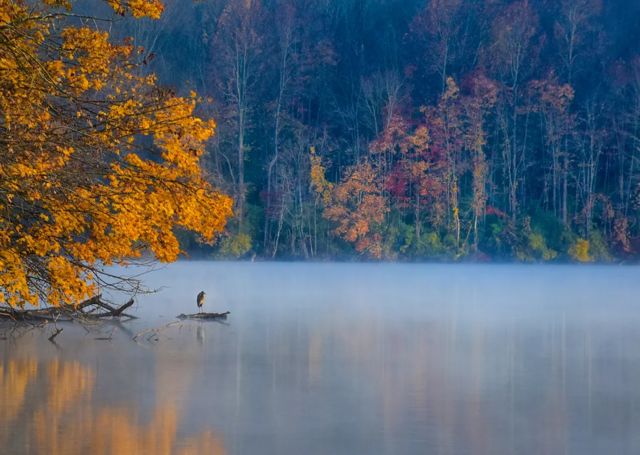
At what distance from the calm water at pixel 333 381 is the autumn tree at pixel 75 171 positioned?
161cm

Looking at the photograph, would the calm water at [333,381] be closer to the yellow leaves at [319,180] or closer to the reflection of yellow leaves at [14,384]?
the reflection of yellow leaves at [14,384]

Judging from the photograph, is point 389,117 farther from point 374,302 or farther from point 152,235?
point 152,235

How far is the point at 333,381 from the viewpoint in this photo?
14.1 metres

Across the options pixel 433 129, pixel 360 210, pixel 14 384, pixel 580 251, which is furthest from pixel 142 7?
pixel 433 129

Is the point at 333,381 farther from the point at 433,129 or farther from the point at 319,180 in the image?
the point at 433,129

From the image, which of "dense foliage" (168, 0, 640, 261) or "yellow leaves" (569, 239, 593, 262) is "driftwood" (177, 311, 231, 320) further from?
"yellow leaves" (569, 239, 593, 262)

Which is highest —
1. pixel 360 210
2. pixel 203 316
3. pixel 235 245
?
pixel 360 210

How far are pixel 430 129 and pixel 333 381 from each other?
42.6 metres

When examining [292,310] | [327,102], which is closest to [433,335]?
[292,310]

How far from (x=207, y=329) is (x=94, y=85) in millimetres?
→ 9494

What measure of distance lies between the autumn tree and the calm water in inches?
63.2

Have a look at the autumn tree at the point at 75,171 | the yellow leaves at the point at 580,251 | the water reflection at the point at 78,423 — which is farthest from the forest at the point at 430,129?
the autumn tree at the point at 75,171

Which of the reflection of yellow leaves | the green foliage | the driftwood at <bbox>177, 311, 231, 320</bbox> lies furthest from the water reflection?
the green foliage

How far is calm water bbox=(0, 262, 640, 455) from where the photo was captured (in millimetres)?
10195
